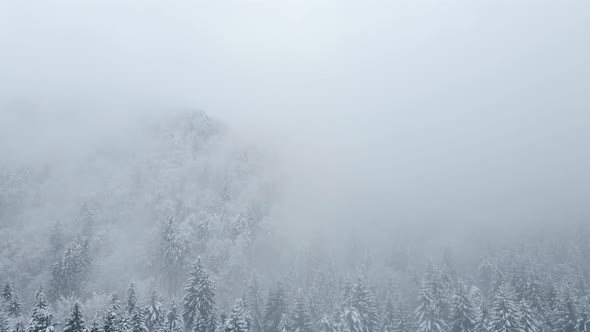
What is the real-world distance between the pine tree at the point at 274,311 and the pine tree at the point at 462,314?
28.2 m

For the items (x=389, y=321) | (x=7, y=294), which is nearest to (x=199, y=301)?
(x=389, y=321)

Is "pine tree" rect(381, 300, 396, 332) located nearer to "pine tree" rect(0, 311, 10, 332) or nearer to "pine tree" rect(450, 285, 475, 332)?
"pine tree" rect(450, 285, 475, 332)

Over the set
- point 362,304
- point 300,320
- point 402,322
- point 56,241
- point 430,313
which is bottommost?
point 56,241

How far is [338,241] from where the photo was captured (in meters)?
152

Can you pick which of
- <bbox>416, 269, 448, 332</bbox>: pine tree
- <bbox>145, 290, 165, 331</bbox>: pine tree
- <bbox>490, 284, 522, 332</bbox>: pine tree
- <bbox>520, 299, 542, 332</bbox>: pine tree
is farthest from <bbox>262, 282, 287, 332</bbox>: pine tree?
<bbox>520, 299, 542, 332</bbox>: pine tree

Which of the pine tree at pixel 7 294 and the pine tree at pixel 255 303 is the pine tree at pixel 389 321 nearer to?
the pine tree at pixel 255 303

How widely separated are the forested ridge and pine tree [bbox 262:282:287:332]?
0.61 feet

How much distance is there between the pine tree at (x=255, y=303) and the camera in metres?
80.1

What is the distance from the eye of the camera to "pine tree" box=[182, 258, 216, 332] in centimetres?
6578

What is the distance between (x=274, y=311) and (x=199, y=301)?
14232 mm

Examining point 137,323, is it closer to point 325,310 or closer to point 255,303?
point 255,303

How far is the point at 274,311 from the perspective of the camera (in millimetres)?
73812

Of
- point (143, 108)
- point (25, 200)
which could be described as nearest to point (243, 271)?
point (25, 200)

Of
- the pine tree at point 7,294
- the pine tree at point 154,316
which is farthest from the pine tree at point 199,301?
the pine tree at point 7,294
